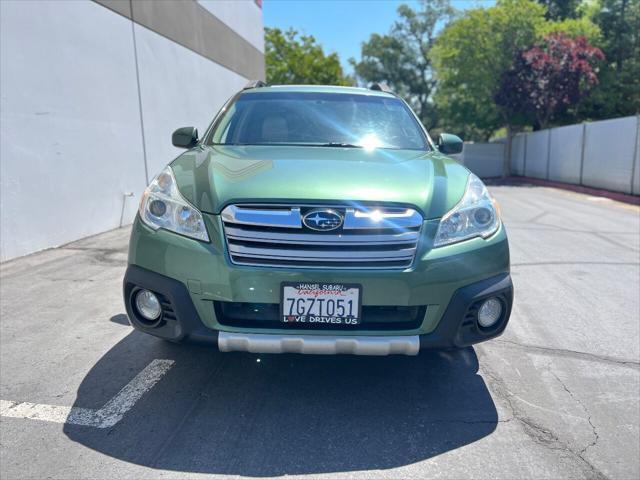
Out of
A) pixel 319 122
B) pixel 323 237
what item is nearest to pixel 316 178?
pixel 323 237

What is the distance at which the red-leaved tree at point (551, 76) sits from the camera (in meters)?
21.0

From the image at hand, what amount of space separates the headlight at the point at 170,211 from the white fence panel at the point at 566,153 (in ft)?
57.2

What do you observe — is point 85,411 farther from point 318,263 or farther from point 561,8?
point 561,8

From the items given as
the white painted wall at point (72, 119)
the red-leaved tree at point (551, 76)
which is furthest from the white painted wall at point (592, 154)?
the white painted wall at point (72, 119)

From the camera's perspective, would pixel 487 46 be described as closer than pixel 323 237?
No

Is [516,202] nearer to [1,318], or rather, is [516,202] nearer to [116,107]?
[116,107]

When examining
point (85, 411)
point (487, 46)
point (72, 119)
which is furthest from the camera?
point (487, 46)

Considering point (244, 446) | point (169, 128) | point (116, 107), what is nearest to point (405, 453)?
point (244, 446)

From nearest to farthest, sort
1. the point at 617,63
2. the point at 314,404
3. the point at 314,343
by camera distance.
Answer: the point at 314,343, the point at 314,404, the point at 617,63

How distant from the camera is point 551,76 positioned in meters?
21.1

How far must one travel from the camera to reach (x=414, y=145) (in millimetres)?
3785

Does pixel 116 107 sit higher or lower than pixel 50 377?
higher

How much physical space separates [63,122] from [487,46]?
20.9m

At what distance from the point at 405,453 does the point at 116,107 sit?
292 inches
